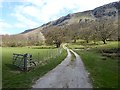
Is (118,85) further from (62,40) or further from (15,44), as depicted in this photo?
(15,44)

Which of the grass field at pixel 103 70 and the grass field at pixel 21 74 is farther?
the grass field at pixel 103 70

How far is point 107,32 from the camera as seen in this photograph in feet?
524

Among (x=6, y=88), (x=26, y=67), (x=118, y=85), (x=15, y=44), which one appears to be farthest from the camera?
(x=15, y=44)

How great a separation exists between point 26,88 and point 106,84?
23.2 feet

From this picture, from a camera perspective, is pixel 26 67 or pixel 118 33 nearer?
pixel 26 67

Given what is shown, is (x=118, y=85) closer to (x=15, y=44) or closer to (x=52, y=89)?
(x=52, y=89)

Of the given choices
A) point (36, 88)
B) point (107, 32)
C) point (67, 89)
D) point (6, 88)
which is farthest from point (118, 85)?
point (107, 32)

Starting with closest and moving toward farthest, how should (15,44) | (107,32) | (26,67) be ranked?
(26,67) < (107,32) < (15,44)

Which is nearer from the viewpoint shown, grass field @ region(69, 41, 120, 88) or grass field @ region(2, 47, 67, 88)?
grass field @ region(2, 47, 67, 88)

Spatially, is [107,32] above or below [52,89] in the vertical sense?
above

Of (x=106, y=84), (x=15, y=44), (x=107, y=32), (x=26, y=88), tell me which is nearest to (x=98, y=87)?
(x=106, y=84)

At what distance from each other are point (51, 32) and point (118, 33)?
43616mm

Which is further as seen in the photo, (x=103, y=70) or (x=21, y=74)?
(x=103, y=70)

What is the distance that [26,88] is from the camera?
1947 centimetres
